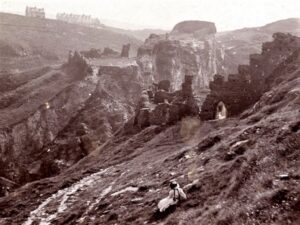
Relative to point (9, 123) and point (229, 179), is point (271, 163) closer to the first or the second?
point (229, 179)

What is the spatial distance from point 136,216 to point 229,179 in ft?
16.6

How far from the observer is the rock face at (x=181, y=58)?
92.2m

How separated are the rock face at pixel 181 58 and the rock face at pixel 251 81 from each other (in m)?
32.1

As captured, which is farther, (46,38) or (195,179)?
(46,38)

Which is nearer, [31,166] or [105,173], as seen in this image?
[105,173]

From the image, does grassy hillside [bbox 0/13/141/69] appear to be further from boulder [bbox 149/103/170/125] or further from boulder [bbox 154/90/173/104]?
boulder [bbox 149/103/170/125]

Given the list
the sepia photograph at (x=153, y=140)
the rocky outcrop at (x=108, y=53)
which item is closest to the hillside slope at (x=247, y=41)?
the sepia photograph at (x=153, y=140)

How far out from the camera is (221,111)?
41250 mm

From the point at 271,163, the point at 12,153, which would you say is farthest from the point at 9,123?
the point at 271,163

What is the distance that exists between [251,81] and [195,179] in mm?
24806

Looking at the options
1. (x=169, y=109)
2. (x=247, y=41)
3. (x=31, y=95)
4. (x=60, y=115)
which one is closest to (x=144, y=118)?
(x=169, y=109)

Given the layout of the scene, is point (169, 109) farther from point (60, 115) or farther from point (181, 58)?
point (181, 58)

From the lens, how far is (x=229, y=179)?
19094mm

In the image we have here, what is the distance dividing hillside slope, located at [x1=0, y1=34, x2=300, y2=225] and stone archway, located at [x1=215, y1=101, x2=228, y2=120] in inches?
89.4
